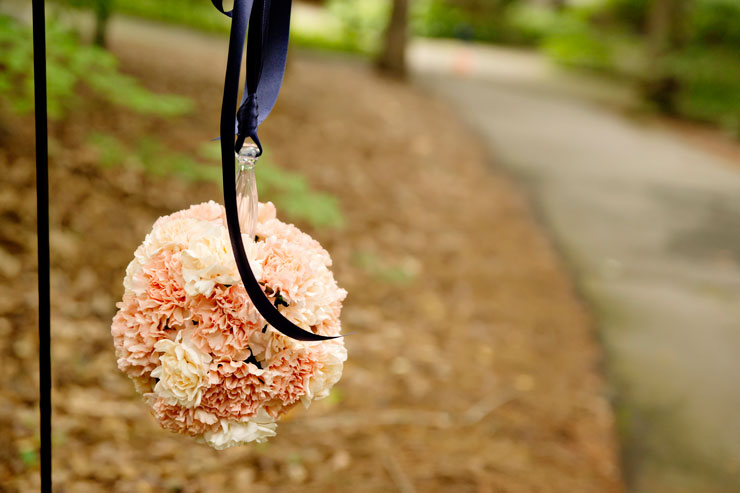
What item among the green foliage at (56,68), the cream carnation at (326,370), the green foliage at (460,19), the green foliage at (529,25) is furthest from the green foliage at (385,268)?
the green foliage at (529,25)

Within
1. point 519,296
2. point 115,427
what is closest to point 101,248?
point 115,427

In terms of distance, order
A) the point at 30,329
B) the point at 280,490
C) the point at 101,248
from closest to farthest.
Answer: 1. the point at 280,490
2. the point at 30,329
3. the point at 101,248

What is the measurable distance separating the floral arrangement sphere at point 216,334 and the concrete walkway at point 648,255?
8.74ft

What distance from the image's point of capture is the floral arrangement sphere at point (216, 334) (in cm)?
133

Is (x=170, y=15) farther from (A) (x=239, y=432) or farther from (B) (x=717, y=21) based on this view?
(A) (x=239, y=432)

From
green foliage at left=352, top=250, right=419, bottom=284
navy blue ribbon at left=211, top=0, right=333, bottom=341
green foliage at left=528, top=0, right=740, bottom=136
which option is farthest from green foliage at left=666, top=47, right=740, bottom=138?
navy blue ribbon at left=211, top=0, right=333, bottom=341

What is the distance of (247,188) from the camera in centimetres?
136

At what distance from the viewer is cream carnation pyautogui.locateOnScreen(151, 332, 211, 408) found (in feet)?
4.34

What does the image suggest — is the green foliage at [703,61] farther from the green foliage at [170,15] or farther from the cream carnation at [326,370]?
the cream carnation at [326,370]

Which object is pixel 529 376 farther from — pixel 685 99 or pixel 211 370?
pixel 685 99

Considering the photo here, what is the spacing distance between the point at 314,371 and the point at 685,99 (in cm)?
1514

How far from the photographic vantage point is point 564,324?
5098mm

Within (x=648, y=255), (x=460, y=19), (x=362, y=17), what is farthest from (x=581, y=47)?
(x=648, y=255)

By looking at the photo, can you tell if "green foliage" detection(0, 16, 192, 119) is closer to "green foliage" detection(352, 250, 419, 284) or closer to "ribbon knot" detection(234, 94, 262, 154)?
"green foliage" detection(352, 250, 419, 284)
